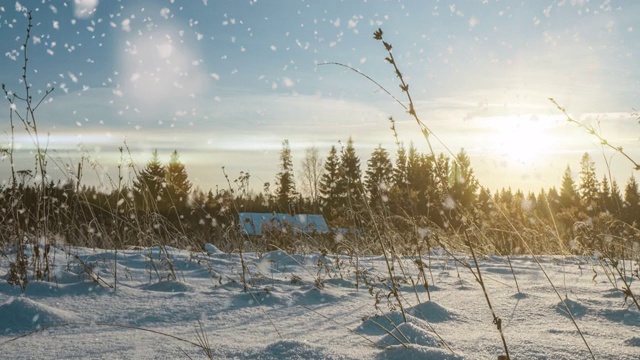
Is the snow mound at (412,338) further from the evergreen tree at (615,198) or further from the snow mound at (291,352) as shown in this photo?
the evergreen tree at (615,198)

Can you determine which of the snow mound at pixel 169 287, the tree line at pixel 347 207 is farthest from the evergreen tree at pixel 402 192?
the snow mound at pixel 169 287

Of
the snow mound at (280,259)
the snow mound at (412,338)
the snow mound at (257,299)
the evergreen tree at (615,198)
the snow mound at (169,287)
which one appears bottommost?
the snow mound at (280,259)

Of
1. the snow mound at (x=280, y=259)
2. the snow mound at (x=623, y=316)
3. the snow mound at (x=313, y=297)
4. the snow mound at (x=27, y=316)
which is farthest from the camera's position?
the snow mound at (x=280, y=259)

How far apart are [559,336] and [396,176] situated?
129 feet

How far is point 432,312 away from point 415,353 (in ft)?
2.85

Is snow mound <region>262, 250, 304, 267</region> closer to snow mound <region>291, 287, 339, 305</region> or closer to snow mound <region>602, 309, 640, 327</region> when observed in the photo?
snow mound <region>291, 287, 339, 305</region>

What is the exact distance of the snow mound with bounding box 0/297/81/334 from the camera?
2115 mm

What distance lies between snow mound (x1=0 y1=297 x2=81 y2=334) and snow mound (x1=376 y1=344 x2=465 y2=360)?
1.52 metres

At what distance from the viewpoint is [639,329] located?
2.23 metres

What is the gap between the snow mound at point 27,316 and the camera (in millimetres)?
2115

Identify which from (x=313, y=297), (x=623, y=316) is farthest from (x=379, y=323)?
(x=623, y=316)

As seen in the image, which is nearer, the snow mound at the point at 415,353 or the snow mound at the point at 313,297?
the snow mound at the point at 415,353

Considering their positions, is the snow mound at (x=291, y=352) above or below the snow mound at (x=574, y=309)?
above

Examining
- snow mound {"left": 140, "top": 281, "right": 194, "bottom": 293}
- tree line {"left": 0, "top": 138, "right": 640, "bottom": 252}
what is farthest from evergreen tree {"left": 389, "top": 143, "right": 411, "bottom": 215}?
snow mound {"left": 140, "top": 281, "right": 194, "bottom": 293}
